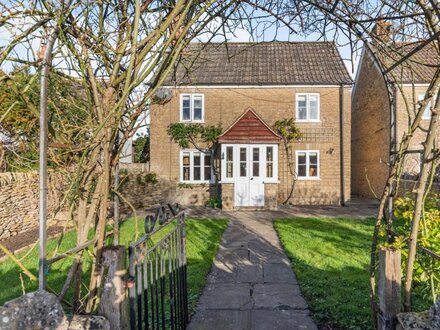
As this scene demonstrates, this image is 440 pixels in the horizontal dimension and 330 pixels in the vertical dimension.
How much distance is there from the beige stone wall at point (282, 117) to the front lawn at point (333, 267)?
646cm

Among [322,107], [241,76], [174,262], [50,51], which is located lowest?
[174,262]

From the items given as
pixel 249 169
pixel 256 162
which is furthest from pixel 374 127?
pixel 249 169

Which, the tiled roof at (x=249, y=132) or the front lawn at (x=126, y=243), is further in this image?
the tiled roof at (x=249, y=132)

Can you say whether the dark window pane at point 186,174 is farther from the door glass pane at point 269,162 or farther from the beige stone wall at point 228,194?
the door glass pane at point 269,162

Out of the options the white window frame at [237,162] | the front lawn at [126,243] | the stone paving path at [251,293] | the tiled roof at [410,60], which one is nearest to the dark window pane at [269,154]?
the white window frame at [237,162]

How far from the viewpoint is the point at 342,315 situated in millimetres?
4082

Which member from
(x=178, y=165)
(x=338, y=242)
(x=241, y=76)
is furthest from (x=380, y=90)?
(x=338, y=242)

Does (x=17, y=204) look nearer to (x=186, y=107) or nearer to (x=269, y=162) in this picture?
(x=186, y=107)

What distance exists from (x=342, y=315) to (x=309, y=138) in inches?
546

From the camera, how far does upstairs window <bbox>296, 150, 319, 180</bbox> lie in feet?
56.6

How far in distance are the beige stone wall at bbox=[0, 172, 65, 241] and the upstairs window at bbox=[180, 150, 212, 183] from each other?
26.1 ft

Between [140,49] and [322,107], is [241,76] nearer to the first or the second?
[322,107]

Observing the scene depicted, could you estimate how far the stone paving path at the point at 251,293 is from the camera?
12.9 ft

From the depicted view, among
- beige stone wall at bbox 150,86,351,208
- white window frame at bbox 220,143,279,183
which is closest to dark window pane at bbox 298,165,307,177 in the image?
beige stone wall at bbox 150,86,351,208
